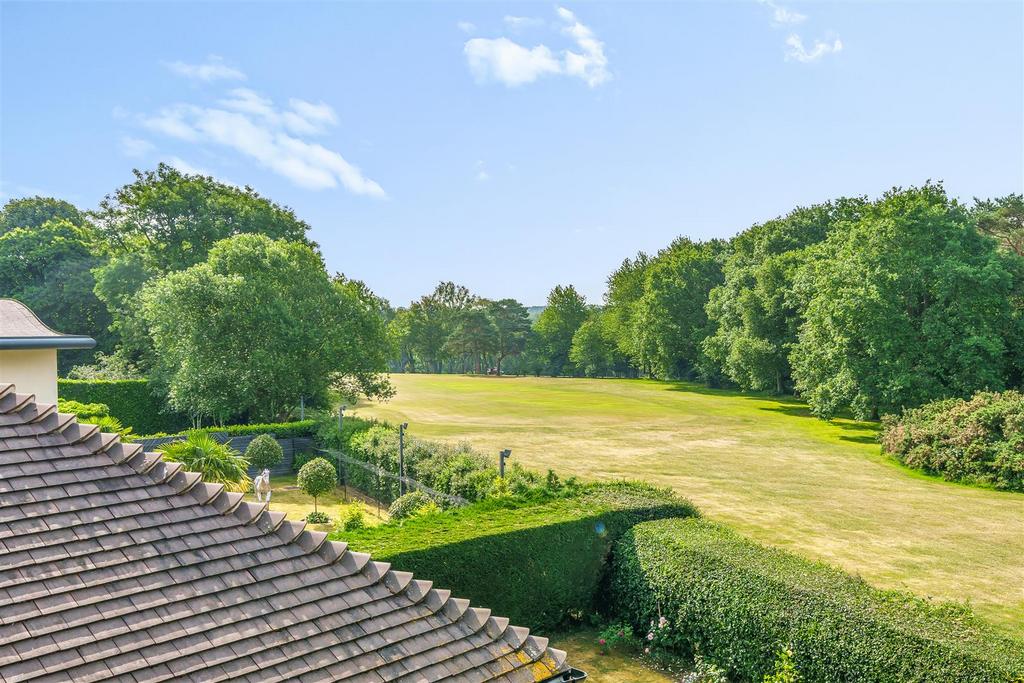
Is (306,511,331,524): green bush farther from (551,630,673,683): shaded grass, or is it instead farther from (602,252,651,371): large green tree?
(602,252,651,371): large green tree

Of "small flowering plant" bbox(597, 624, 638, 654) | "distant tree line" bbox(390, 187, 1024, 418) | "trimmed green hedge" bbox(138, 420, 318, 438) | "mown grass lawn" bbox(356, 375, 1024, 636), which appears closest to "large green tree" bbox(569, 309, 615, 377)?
"distant tree line" bbox(390, 187, 1024, 418)

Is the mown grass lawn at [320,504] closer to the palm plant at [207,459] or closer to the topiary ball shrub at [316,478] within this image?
the topiary ball shrub at [316,478]

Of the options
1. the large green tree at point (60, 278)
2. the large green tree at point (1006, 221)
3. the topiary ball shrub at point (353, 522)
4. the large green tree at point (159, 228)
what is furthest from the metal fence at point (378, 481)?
the large green tree at point (1006, 221)

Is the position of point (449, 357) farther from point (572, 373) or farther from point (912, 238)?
point (912, 238)

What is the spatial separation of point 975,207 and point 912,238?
13.6 meters

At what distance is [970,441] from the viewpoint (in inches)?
965

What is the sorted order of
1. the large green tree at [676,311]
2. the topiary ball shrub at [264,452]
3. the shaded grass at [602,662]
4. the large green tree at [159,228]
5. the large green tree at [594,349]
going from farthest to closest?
the large green tree at [594,349] → the large green tree at [676,311] → the large green tree at [159,228] → the topiary ball shrub at [264,452] → the shaded grass at [602,662]

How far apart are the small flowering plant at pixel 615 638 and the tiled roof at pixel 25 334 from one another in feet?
38.0

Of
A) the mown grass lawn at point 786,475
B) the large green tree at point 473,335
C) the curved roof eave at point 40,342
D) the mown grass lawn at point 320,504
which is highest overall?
the large green tree at point 473,335

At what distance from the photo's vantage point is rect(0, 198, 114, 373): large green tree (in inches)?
1706

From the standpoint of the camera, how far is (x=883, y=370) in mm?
32531

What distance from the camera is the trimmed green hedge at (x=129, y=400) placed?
106 ft

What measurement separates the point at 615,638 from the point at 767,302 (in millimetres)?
40686

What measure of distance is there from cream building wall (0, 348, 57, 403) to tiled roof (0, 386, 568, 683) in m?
9.78
